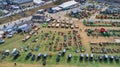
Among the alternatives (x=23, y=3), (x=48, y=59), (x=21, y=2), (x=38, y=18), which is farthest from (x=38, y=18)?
(x=48, y=59)

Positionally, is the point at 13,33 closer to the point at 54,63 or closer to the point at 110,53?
the point at 54,63

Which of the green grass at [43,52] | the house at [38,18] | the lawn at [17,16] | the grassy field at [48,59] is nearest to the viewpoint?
the grassy field at [48,59]

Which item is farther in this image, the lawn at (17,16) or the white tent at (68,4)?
the white tent at (68,4)

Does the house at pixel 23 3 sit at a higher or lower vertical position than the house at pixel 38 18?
higher

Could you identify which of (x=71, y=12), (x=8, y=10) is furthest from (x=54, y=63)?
(x=8, y=10)

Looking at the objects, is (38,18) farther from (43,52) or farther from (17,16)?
(43,52)

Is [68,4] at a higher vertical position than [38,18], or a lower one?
higher

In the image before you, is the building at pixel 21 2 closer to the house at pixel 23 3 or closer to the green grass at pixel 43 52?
the house at pixel 23 3

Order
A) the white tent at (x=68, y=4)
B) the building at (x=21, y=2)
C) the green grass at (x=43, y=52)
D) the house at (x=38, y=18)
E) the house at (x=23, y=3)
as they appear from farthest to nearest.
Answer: the building at (x=21, y=2) → the house at (x=23, y=3) → the white tent at (x=68, y=4) → the house at (x=38, y=18) → the green grass at (x=43, y=52)

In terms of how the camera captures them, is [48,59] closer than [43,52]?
Yes

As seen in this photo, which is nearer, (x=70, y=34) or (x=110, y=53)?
(x=110, y=53)

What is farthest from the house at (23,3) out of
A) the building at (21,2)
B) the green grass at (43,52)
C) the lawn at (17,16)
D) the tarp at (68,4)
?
the green grass at (43,52)
